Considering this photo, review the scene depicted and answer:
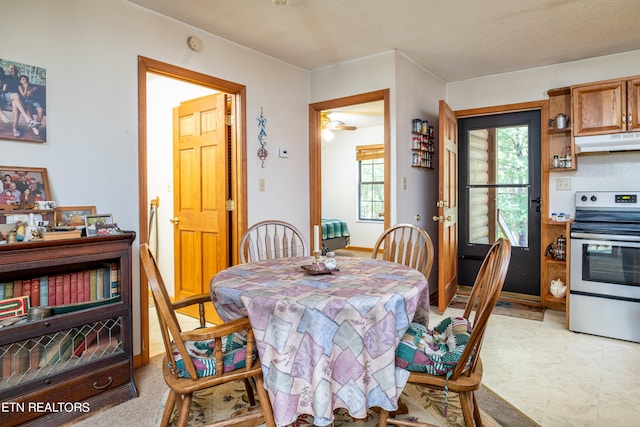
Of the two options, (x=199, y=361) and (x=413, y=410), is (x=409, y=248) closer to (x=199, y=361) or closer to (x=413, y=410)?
(x=413, y=410)

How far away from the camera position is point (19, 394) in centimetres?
179

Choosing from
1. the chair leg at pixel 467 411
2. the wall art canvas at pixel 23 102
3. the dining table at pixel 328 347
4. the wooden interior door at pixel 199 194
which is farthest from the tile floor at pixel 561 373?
the wall art canvas at pixel 23 102

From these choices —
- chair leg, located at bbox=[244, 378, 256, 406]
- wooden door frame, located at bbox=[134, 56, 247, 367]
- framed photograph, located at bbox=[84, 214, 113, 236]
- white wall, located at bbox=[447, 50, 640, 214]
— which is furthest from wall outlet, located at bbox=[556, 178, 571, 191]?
framed photograph, located at bbox=[84, 214, 113, 236]

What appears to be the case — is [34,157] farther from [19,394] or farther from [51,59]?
[19,394]

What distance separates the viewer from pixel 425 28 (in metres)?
2.96

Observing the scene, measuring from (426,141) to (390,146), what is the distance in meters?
0.67

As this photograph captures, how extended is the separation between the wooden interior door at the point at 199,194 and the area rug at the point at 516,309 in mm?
2444

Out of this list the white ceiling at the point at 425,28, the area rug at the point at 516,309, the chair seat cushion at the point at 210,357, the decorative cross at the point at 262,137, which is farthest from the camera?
the area rug at the point at 516,309

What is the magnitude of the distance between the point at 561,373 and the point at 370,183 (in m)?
5.61

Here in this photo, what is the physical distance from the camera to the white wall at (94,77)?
2.12 m

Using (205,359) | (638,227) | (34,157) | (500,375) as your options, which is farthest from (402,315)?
(638,227)

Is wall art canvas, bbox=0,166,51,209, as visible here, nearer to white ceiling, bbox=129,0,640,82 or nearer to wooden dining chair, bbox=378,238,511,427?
white ceiling, bbox=129,0,640,82

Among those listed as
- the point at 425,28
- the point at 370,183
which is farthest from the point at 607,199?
the point at 370,183

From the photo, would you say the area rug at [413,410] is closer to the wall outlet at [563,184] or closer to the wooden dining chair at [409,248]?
the wooden dining chair at [409,248]
